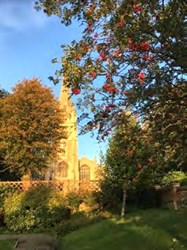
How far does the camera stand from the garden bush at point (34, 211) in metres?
23.1

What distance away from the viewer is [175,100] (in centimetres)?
1050

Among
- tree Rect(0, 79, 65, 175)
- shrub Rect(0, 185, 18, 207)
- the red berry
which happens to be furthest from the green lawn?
tree Rect(0, 79, 65, 175)

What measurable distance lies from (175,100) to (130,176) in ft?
48.6

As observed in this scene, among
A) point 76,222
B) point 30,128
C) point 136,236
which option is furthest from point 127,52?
point 30,128

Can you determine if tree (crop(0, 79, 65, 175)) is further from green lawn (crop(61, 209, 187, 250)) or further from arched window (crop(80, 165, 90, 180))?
arched window (crop(80, 165, 90, 180))

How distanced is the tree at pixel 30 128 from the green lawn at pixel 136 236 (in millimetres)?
13258

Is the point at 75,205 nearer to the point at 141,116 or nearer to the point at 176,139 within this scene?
the point at 176,139

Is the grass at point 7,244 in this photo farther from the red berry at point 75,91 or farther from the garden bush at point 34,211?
the red berry at point 75,91

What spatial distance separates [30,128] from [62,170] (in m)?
44.7

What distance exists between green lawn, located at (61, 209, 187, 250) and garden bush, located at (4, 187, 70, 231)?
4.46 metres

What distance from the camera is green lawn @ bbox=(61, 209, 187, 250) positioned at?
14.3 m

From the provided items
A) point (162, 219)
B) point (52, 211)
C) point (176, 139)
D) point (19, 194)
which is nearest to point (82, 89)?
point (176, 139)

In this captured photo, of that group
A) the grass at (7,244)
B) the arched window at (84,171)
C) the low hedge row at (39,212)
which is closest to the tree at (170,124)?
the grass at (7,244)

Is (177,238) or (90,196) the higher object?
(90,196)
